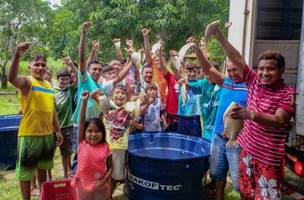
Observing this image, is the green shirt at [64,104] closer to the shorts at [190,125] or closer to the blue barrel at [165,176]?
the blue barrel at [165,176]

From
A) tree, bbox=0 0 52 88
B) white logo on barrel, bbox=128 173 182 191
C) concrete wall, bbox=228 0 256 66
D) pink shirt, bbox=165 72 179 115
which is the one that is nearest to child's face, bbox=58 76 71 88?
pink shirt, bbox=165 72 179 115

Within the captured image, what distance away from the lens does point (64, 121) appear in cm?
463

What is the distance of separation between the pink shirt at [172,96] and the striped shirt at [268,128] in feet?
6.72

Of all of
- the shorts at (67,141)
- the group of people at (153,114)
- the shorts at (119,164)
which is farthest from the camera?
the shorts at (67,141)

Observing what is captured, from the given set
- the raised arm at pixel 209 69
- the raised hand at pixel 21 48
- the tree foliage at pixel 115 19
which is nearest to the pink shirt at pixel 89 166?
the raised hand at pixel 21 48

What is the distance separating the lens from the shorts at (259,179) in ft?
8.84

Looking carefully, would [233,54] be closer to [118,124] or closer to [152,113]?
[118,124]

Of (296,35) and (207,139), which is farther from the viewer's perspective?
(296,35)

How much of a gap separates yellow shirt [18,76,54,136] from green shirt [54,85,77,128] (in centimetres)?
91

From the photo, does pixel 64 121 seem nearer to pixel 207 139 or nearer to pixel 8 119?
pixel 8 119

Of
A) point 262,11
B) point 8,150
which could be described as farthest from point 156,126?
point 262,11

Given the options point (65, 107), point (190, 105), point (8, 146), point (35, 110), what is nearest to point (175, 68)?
point (190, 105)

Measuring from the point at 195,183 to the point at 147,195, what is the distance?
1.61 ft

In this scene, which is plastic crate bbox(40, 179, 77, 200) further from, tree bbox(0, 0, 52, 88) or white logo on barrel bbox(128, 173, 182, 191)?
tree bbox(0, 0, 52, 88)
